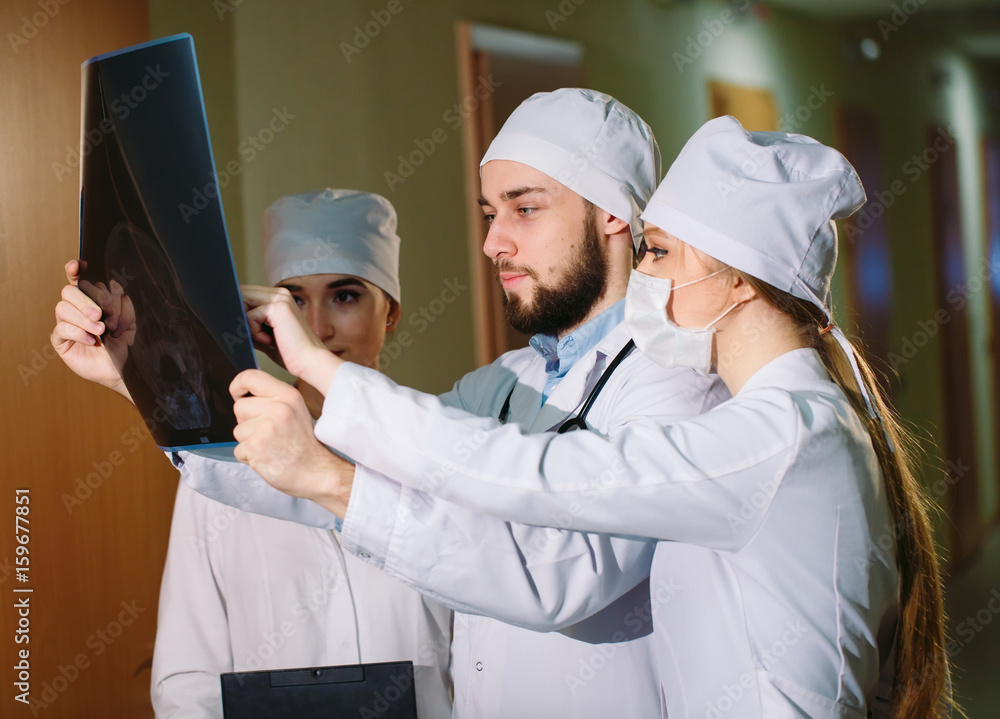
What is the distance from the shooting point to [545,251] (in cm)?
159

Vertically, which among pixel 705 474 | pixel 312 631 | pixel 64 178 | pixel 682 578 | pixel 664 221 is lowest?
pixel 312 631

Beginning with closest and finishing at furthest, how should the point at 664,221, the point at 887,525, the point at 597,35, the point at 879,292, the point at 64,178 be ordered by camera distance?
the point at 887,525, the point at 664,221, the point at 64,178, the point at 597,35, the point at 879,292

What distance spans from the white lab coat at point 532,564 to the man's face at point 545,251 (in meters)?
0.12

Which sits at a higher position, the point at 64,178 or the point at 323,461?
the point at 64,178

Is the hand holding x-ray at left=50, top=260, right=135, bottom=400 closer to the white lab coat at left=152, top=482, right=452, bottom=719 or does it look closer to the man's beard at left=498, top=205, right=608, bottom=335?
the white lab coat at left=152, top=482, right=452, bottom=719

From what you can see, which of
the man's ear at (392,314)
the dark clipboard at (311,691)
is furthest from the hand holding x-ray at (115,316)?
the man's ear at (392,314)

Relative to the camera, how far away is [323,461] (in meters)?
1.02

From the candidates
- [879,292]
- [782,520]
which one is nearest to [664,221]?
[782,520]

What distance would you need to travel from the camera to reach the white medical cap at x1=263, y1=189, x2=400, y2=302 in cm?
194

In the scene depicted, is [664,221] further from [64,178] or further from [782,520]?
[64,178]

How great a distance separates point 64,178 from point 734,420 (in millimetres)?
1589

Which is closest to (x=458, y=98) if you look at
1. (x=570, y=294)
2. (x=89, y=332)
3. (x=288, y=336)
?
(x=570, y=294)

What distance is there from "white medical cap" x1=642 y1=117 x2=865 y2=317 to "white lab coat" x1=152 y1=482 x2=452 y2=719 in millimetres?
973

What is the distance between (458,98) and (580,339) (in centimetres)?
185
